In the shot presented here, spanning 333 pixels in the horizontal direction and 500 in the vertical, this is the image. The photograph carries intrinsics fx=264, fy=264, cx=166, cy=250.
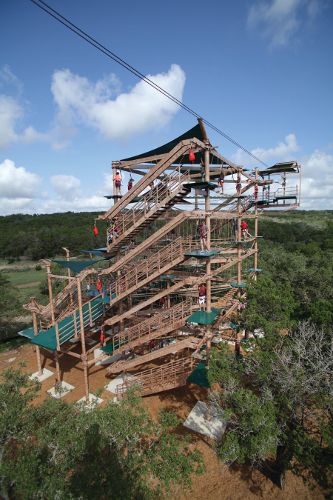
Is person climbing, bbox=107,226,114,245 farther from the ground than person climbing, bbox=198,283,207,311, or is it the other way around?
person climbing, bbox=107,226,114,245

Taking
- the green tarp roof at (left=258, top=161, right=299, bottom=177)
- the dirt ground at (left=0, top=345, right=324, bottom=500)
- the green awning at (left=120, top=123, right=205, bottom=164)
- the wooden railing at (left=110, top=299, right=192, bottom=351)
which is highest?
the green awning at (left=120, top=123, right=205, bottom=164)

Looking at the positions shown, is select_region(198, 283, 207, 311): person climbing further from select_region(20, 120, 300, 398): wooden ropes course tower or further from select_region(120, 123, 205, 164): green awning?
select_region(120, 123, 205, 164): green awning

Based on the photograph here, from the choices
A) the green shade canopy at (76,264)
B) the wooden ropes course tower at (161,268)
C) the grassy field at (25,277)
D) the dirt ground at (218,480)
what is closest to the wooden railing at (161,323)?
the wooden ropes course tower at (161,268)

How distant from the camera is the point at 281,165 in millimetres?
16516

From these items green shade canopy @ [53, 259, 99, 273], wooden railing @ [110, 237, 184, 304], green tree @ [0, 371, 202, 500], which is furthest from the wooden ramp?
green shade canopy @ [53, 259, 99, 273]

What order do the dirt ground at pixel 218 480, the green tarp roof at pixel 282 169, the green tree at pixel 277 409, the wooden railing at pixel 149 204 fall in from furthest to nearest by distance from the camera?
the green tarp roof at pixel 282 169 → the wooden railing at pixel 149 204 → the dirt ground at pixel 218 480 → the green tree at pixel 277 409

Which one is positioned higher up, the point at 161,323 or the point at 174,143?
the point at 174,143

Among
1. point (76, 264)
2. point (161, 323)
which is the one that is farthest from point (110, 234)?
point (161, 323)

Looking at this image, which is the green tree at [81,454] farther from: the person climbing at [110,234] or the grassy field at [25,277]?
the grassy field at [25,277]

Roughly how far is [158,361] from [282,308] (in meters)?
9.56

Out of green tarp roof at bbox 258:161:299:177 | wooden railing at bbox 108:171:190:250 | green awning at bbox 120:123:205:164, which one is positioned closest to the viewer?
wooden railing at bbox 108:171:190:250

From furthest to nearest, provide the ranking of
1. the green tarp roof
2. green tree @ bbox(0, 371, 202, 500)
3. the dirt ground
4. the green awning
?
the green tarp roof → the green awning → the dirt ground → green tree @ bbox(0, 371, 202, 500)

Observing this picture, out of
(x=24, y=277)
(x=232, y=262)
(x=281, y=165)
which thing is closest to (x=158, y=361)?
(x=232, y=262)

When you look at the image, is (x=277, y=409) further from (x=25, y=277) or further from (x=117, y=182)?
(x=25, y=277)
